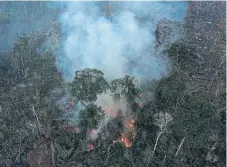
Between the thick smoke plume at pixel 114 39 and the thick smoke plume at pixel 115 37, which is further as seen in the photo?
the thick smoke plume at pixel 115 37

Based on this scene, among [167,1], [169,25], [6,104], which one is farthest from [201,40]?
[6,104]

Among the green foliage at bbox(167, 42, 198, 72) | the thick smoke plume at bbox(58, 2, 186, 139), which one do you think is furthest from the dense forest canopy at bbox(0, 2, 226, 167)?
the thick smoke plume at bbox(58, 2, 186, 139)

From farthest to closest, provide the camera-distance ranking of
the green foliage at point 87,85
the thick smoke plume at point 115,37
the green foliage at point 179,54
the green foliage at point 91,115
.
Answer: the thick smoke plume at point 115,37 → the green foliage at point 179,54 → the green foliage at point 91,115 → the green foliage at point 87,85

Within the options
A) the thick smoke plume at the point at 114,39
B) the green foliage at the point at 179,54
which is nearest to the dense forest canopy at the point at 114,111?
the green foliage at the point at 179,54

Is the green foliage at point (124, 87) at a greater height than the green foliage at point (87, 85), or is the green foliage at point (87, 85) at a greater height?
the green foliage at point (124, 87)

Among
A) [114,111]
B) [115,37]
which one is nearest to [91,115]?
[114,111]

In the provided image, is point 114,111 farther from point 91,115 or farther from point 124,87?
point 91,115

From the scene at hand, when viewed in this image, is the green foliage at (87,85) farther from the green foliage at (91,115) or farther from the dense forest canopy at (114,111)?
the green foliage at (91,115)
